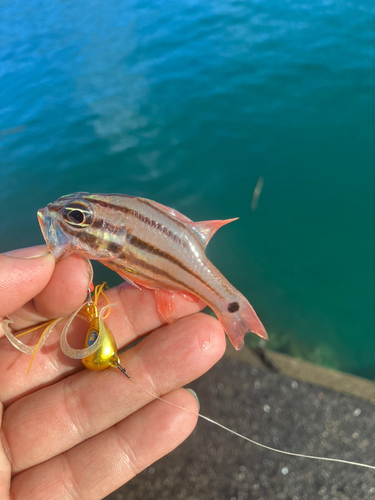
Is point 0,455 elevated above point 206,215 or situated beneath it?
elevated above

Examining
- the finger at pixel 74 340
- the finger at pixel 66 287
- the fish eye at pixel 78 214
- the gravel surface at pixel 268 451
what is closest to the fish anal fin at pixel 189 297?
the finger at pixel 74 340

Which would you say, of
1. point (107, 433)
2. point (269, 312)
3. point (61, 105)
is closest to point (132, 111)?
point (61, 105)

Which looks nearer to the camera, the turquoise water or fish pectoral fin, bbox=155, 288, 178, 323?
fish pectoral fin, bbox=155, 288, 178, 323

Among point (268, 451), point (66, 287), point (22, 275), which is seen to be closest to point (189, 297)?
point (66, 287)

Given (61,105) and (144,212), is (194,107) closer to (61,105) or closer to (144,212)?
(61,105)

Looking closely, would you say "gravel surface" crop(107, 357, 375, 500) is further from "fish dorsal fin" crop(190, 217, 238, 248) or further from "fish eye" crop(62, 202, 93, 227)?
"fish eye" crop(62, 202, 93, 227)

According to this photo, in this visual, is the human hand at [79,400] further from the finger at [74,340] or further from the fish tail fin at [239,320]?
the fish tail fin at [239,320]

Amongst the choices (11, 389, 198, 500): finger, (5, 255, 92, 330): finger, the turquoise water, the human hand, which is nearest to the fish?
(5, 255, 92, 330): finger

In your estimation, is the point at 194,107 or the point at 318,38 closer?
the point at 194,107

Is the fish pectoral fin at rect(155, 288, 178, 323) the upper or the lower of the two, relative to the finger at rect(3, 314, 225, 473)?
upper
